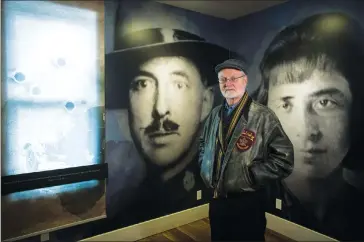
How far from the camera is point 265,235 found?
1206mm

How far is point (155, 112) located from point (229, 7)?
0.83 metres

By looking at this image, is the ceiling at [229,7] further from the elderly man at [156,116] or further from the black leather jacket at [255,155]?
the black leather jacket at [255,155]

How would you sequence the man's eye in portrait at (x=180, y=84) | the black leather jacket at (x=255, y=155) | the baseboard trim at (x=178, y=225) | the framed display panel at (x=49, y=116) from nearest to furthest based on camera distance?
the black leather jacket at (x=255, y=155) < the framed display panel at (x=49, y=116) < the baseboard trim at (x=178, y=225) < the man's eye in portrait at (x=180, y=84)

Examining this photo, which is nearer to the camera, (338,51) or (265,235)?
(265,235)

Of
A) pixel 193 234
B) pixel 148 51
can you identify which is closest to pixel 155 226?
pixel 193 234

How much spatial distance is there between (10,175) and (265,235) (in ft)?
4.27

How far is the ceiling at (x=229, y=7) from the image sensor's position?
1344mm

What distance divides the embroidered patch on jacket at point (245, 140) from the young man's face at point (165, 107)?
641mm

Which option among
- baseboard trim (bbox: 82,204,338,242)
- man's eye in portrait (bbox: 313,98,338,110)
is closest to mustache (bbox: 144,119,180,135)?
baseboard trim (bbox: 82,204,338,242)

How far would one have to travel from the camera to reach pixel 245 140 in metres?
1.11

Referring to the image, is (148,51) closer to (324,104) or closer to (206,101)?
(206,101)

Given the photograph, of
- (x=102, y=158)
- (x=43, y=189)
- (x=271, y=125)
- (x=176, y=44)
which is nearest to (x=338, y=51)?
(x=271, y=125)

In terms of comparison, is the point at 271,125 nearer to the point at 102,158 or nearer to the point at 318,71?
the point at 318,71

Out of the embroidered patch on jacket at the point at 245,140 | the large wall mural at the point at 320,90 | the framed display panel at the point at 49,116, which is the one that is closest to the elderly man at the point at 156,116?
the framed display panel at the point at 49,116
